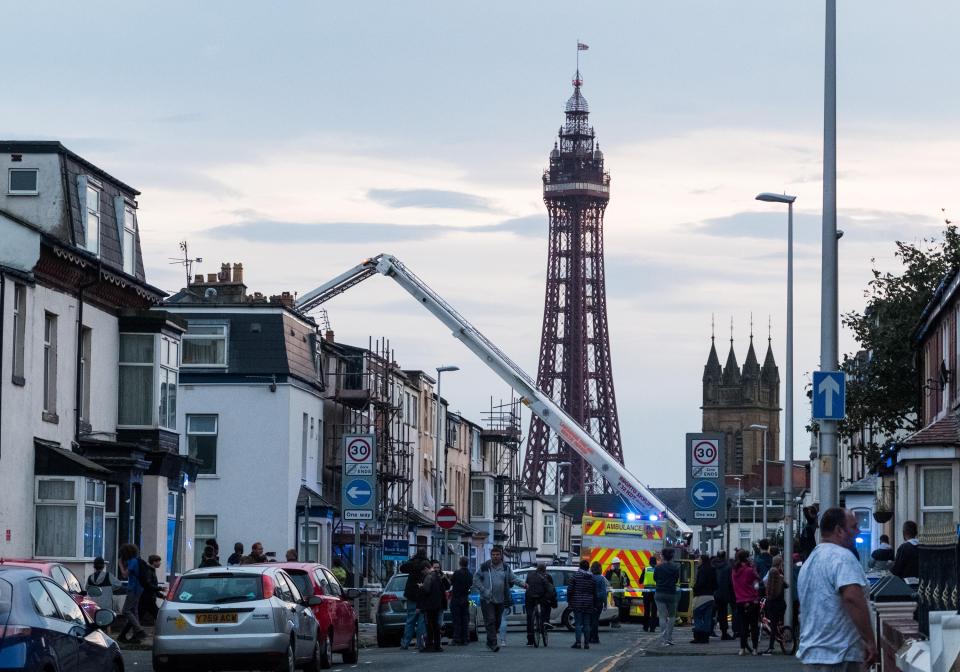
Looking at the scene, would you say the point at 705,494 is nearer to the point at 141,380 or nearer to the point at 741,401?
the point at 141,380

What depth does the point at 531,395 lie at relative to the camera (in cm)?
5556

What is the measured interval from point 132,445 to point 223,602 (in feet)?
48.7

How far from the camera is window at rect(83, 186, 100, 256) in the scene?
36.2 metres

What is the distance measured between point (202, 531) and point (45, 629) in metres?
39.4

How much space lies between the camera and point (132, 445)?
35312 millimetres

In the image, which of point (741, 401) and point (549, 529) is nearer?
point (549, 529)

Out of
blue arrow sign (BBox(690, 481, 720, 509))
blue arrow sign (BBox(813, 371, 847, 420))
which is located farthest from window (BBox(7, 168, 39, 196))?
blue arrow sign (BBox(813, 371, 847, 420))

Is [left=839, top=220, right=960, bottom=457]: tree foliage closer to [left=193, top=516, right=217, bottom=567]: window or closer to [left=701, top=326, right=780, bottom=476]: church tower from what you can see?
[left=193, top=516, right=217, bottom=567]: window

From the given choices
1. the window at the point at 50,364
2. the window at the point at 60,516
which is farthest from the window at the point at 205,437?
the window at the point at 60,516

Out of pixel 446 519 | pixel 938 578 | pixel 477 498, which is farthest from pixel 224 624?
pixel 477 498

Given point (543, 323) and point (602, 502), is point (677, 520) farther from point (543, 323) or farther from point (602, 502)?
point (602, 502)

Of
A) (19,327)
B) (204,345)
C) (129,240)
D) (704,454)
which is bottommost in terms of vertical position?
(704,454)

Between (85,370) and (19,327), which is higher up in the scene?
(19,327)

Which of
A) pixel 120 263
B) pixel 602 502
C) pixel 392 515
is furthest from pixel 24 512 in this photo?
pixel 602 502
